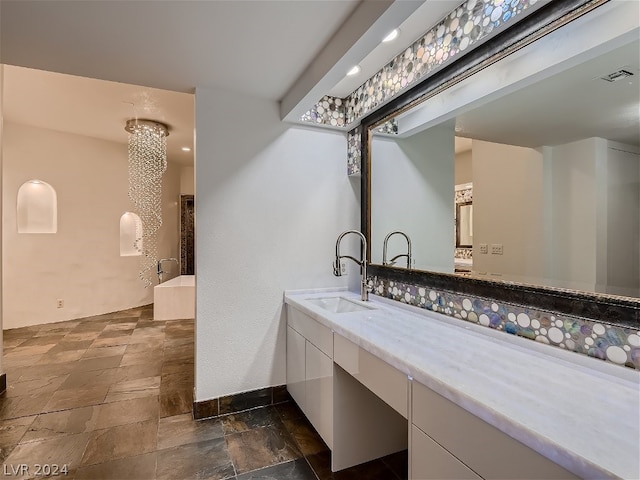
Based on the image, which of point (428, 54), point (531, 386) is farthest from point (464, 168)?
point (531, 386)

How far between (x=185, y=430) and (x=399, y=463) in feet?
4.54

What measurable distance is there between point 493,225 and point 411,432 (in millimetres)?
1068

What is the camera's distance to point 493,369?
3.79ft

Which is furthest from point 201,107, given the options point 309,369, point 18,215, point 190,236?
point 190,236

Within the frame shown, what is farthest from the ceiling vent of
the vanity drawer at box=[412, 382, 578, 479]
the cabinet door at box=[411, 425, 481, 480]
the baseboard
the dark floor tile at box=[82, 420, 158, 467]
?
the dark floor tile at box=[82, 420, 158, 467]

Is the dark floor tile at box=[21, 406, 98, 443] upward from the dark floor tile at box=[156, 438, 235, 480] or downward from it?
upward

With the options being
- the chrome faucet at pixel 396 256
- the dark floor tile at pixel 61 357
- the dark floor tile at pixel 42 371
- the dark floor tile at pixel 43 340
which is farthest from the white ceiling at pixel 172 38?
the dark floor tile at pixel 43 340

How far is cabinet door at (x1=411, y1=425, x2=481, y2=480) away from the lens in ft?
3.29

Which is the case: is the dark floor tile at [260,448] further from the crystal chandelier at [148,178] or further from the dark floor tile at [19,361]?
the crystal chandelier at [148,178]

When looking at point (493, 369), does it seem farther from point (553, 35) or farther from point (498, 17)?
point (498, 17)

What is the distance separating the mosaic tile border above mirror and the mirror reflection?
0.27m

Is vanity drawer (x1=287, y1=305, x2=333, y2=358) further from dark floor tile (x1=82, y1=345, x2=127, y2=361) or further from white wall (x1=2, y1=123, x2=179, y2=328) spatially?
white wall (x1=2, y1=123, x2=179, y2=328)

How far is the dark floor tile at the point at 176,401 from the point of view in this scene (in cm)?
243

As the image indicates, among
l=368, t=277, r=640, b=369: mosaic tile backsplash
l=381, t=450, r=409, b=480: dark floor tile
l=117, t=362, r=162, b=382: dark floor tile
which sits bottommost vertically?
l=381, t=450, r=409, b=480: dark floor tile
